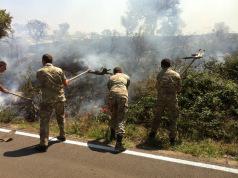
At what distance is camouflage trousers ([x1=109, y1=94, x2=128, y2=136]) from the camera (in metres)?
6.90

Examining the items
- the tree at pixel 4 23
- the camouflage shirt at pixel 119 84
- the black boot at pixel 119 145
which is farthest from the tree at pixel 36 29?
the black boot at pixel 119 145

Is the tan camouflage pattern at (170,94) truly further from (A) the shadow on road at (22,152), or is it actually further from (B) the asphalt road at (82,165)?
(A) the shadow on road at (22,152)

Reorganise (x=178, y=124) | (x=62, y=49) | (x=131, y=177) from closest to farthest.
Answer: (x=131, y=177) < (x=178, y=124) < (x=62, y=49)

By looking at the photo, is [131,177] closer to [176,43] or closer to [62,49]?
[62,49]

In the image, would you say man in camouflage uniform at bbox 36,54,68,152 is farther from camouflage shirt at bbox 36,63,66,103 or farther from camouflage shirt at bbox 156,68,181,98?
camouflage shirt at bbox 156,68,181,98

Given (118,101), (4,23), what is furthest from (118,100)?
(4,23)

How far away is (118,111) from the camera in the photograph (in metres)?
7.05

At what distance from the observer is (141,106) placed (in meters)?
8.82

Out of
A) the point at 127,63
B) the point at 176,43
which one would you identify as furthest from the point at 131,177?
the point at 176,43

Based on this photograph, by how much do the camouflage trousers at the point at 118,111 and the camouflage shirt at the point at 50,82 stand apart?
43.1 inches

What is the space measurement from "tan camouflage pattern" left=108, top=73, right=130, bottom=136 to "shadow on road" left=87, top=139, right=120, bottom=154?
357 millimetres

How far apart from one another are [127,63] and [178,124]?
6.65 m

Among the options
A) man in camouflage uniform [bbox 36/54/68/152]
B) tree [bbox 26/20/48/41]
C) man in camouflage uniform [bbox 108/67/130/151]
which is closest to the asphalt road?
man in camouflage uniform [bbox 36/54/68/152]

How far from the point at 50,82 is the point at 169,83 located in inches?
93.6
